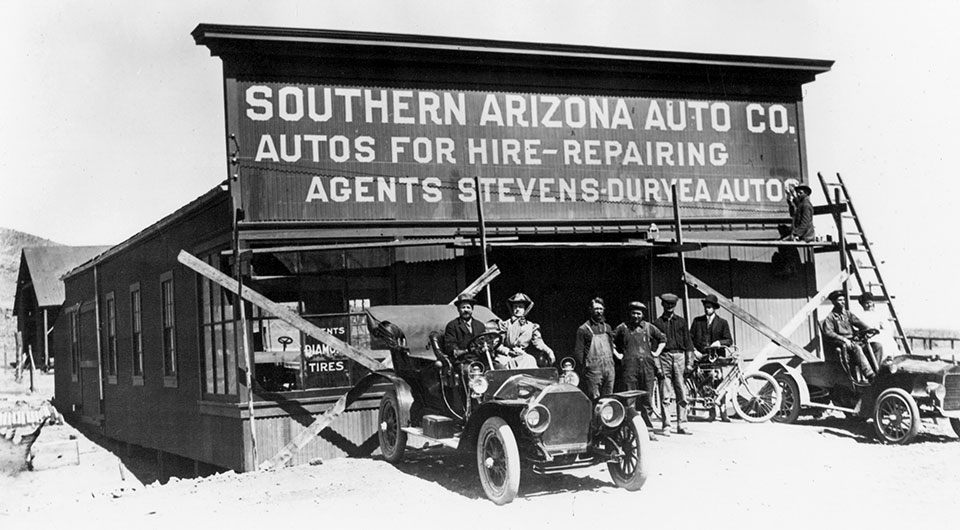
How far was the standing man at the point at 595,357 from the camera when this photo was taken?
1157 cm

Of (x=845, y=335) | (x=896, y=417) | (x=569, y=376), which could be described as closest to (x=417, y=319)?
(x=569, y=376)

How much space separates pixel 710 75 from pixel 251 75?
308 inches

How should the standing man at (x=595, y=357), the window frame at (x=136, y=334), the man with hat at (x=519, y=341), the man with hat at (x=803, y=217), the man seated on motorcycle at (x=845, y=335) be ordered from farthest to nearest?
the window frame at (x=136, y=334)
the man with hat at (x=803, y=217)
the man seated on motorcycle at (x=845, y=335)
the standing man at (x=595, y=357)
the man with hat at (x=519, y=341)

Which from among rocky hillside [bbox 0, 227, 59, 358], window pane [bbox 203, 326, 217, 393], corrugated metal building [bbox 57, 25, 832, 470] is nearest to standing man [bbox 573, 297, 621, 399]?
corrugated metal building [bbox 57, 25, 832, 470]

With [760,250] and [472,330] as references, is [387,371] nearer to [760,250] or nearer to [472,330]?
[472,330]

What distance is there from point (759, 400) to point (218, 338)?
8237 millimetres

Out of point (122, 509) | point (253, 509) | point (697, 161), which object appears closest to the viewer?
point (253, 509)

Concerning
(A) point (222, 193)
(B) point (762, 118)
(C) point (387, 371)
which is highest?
(B) point (762, 118)

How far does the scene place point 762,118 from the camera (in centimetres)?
1628

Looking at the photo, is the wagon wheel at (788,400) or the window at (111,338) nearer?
the wagon wheel at (788,400)

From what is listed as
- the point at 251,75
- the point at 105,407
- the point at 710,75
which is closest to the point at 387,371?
the point at 251,75

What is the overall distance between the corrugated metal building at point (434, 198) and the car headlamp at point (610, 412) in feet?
15.8

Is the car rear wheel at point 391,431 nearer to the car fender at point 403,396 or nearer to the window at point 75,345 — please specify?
the car fender at point 403,396

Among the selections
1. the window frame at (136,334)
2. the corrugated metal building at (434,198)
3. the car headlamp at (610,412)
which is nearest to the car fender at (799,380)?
the corrugated metal building at (434,198)
